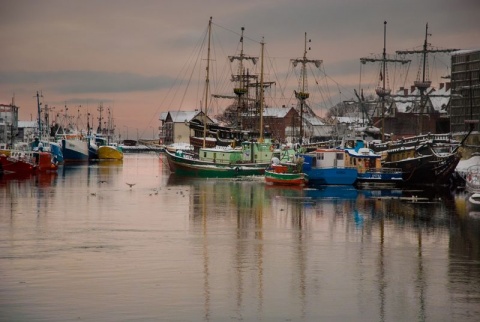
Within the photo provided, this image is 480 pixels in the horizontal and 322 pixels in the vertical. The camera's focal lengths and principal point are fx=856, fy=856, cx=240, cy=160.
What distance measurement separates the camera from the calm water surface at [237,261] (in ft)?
65.4

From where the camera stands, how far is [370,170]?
71.1 metres

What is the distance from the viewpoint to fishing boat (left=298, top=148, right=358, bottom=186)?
70375mm

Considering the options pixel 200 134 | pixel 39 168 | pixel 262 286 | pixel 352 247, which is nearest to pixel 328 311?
pixel 262 286

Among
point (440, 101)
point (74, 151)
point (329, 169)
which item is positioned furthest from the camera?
point (74, 151)

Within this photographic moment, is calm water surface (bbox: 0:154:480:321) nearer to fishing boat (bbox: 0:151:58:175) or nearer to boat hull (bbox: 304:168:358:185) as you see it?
boat hull (bbox: 304:168:358:185)

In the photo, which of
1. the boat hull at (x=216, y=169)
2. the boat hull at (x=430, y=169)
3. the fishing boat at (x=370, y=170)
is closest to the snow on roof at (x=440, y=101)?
the boat hull at (x=216, y=169)

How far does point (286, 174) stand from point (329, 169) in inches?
141

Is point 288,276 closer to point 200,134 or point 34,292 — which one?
point 34,292

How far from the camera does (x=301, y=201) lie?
173 feet

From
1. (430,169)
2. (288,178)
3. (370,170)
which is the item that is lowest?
(288,178)

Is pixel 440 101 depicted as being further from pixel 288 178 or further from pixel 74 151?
pixel 288 178

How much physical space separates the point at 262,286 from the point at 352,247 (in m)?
8.93

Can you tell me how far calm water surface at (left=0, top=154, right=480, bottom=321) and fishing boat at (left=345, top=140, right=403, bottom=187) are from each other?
1891 centimetres

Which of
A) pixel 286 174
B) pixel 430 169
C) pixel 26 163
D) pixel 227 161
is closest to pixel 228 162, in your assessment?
pixel 227 161
